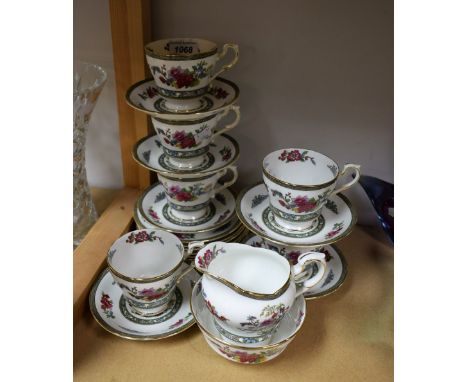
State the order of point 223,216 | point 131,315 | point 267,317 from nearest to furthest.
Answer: point 267,317, point 131,315, point 223,216

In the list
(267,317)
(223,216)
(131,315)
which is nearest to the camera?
(267,317)

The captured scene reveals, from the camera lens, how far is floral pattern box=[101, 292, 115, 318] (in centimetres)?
67

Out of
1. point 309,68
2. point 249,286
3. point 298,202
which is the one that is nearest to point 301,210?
point 298,202

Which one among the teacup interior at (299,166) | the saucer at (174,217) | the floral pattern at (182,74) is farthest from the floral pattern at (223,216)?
the floral pattern at (182,74)

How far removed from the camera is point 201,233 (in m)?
0.76

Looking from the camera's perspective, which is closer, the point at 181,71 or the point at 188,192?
the point at 181,71

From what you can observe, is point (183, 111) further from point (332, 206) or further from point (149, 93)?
point (332, 206)

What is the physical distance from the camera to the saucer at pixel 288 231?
68 cm

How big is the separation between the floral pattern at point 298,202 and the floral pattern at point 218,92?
0.15 meters

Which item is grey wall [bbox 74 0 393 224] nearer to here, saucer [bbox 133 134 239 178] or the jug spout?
saucer [bbox 133 134 239 178]

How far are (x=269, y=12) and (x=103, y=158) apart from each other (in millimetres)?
372

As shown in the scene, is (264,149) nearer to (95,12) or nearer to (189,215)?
(189,215)

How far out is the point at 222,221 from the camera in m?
0.77

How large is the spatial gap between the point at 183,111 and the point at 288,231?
203 millimetres
